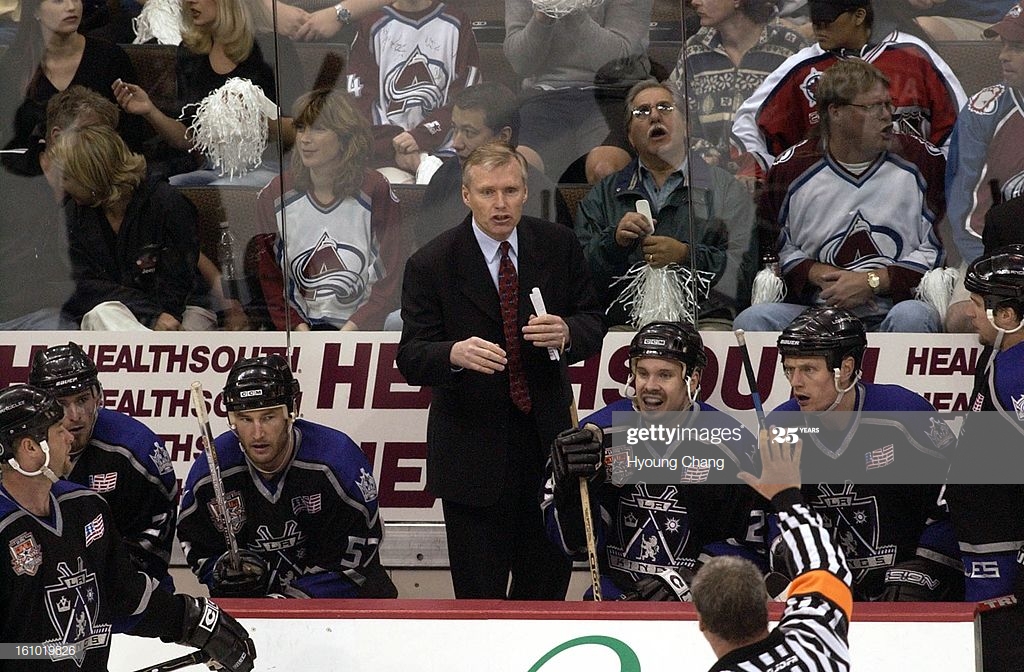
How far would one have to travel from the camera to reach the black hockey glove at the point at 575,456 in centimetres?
408

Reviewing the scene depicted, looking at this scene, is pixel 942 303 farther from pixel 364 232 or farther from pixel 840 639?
pixel 840 639

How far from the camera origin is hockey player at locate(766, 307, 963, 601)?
14.1 feet

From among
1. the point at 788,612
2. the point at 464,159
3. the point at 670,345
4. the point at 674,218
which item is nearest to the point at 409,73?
the point at 464,159

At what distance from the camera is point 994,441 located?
4156mm

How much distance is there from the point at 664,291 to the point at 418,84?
3.91 ft

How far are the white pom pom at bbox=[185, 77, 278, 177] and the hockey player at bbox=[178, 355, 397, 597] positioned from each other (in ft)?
3.76

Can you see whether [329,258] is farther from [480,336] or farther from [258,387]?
[480,336]

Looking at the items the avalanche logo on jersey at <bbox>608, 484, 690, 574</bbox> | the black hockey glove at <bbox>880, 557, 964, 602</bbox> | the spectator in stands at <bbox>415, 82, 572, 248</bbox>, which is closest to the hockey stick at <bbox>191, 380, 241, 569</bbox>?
the avalanche logo on jersey at <bbox>608, 484, 690, 574</bbox>

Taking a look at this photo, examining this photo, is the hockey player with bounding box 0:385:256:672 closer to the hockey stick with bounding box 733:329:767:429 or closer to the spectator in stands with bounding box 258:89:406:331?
the hockey stick with bounding box 733:329:767:429

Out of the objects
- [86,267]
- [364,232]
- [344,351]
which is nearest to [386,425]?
[344,351]

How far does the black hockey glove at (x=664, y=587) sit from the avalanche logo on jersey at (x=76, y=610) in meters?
1.52

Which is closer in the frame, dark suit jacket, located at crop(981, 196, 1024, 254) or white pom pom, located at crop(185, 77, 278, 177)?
dark suit jacket, located at crop(981, 196, 1024, 254)

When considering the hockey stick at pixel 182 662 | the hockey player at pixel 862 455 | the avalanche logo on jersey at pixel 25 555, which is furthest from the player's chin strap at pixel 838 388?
the avalanche logo on jersey at pixel 25 555

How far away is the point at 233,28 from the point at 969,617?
3336 mm
